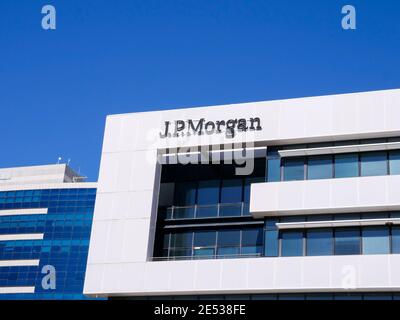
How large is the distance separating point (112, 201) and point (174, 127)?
6.14 meters

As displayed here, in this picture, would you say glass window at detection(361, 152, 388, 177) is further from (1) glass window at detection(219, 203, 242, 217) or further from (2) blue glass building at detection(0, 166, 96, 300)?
(2) blue glass building at detection(0, 166, 96, 300)

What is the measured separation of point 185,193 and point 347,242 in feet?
38.1

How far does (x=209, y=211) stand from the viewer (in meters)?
43.1

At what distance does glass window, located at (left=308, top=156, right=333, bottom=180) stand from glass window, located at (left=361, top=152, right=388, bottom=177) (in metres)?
1.91

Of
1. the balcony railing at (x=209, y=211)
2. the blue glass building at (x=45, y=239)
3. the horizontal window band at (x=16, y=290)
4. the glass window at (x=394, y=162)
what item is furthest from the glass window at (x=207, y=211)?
the horizontal window band at (x=16, y=290)

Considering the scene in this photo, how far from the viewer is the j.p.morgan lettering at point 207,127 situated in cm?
4175

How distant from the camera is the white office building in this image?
37.3m

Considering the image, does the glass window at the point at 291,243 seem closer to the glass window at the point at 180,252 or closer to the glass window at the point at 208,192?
the glass window at the point at 208,192

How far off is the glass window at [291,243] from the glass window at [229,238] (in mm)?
3618

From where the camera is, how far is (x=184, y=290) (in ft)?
129

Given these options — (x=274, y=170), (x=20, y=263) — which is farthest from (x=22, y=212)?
(x=274, y=170)

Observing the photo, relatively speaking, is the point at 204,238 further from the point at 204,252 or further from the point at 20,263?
the point at 20,263

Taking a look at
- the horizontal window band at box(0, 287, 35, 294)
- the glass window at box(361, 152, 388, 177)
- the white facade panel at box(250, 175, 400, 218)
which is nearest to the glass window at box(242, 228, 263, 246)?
the white facade panel at box(250, 175, 400, 218)
